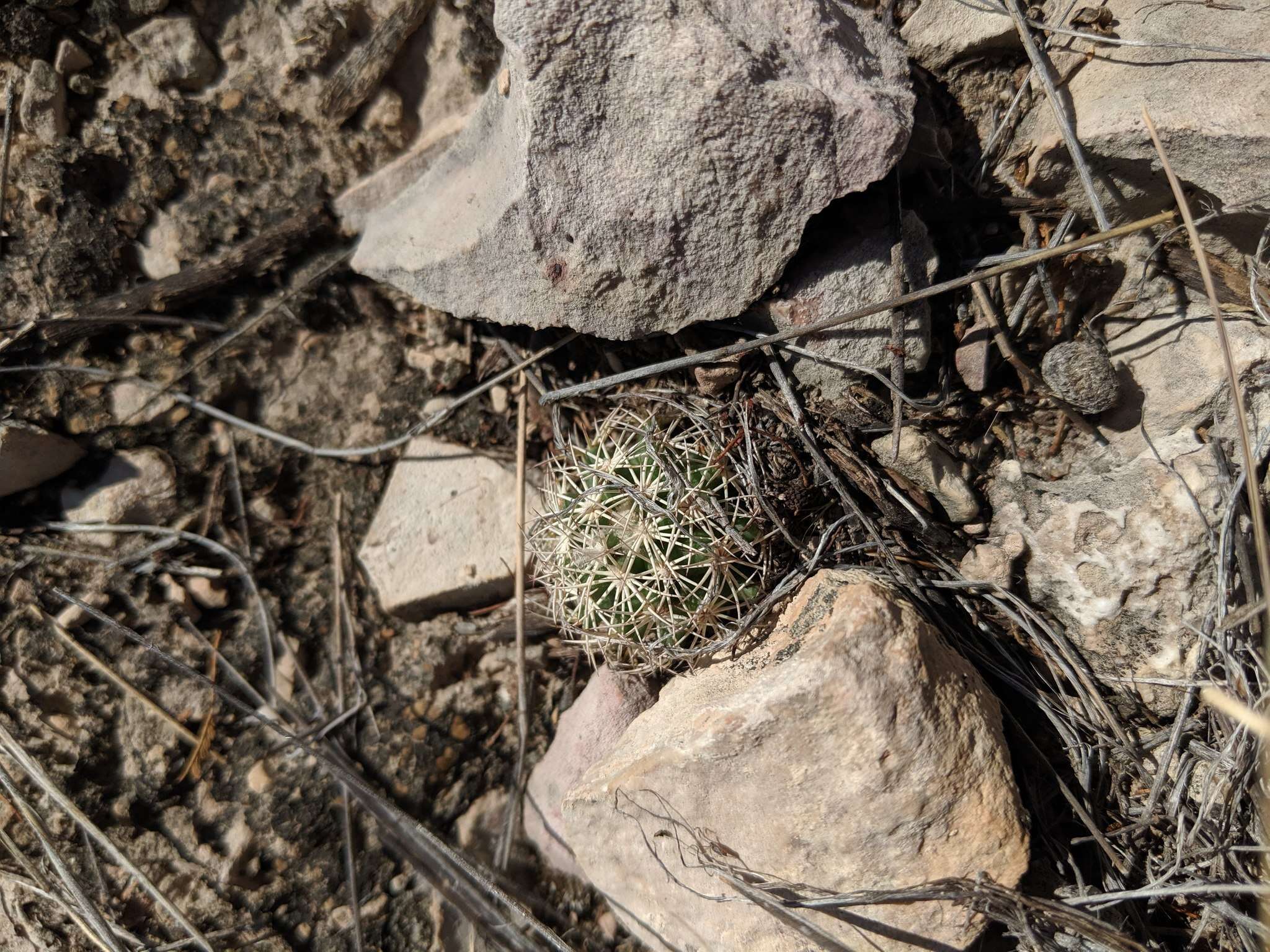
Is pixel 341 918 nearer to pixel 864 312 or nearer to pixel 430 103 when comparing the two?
pixel 864 312

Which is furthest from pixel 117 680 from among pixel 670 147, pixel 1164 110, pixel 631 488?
pixel 1164 110

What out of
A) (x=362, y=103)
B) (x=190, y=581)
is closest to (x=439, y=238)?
(x=362, y=103)

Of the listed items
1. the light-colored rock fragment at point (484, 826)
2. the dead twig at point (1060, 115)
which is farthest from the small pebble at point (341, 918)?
the dead twig at point (1060, 115)

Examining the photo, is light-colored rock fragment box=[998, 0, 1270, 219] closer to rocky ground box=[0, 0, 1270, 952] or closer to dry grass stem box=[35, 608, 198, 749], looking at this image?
rocky ground box=[0, 0, 1270, 952]

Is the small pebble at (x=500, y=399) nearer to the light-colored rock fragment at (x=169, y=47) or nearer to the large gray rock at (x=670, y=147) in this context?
the large gray rock at (x=670, y=147)

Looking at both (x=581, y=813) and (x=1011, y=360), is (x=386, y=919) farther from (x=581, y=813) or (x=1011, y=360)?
(x=1011, y=360)
